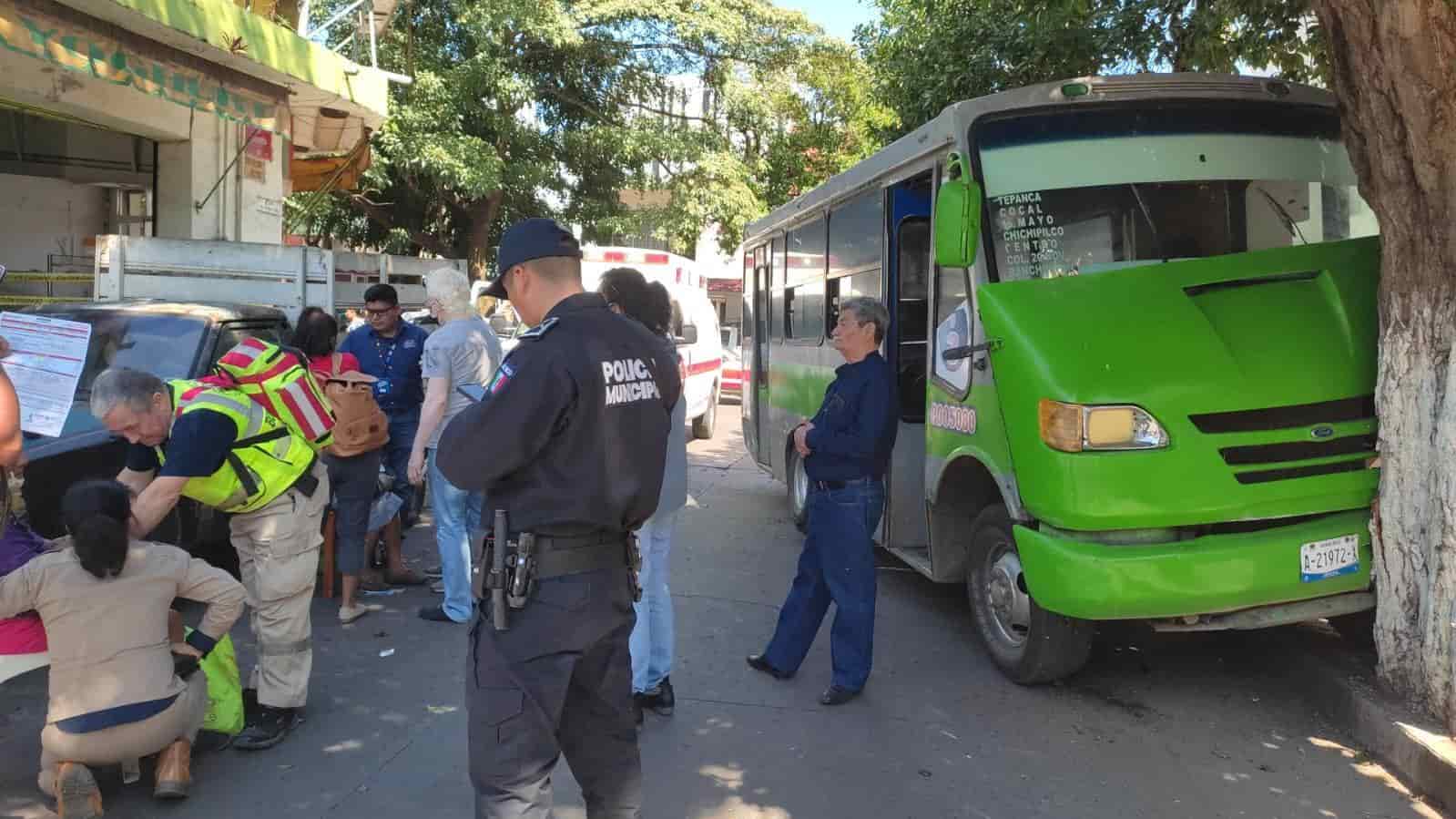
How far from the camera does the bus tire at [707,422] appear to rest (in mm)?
14617

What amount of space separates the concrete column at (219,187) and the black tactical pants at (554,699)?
1046 cm

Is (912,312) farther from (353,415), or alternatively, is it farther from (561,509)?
(561,509)

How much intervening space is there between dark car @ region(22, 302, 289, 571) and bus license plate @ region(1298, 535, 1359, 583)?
508 centimetres

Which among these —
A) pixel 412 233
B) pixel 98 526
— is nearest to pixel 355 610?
pixel 98 526

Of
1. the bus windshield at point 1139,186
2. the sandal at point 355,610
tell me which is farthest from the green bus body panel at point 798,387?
the sandal at point 355,610

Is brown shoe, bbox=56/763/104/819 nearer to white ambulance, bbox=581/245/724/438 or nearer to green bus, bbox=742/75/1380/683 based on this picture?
green bus, bbox=742/75/1380/683

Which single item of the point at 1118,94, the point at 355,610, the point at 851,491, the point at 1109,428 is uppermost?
the point at 1118,94

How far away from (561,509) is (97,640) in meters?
1.93

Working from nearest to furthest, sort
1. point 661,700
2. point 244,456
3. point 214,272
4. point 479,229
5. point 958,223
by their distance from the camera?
point 244,456 < point 661,700 < point 958,223 < point 214,272 < point 479,229

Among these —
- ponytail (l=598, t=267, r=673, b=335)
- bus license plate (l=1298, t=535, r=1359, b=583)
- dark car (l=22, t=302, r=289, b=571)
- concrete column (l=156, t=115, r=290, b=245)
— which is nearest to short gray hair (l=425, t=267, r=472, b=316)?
dark car (l=22, t=302, r=289, b=571)

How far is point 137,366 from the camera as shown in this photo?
5941 millimetres

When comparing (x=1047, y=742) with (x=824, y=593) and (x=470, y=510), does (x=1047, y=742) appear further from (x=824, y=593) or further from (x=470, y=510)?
(x=470, y=510)

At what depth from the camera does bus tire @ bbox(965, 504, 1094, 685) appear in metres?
4.91

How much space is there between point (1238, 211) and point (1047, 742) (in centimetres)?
264
